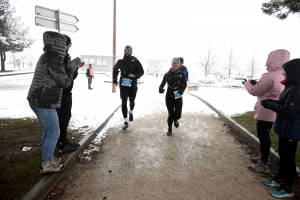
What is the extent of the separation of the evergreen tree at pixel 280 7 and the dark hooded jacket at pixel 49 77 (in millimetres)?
5849

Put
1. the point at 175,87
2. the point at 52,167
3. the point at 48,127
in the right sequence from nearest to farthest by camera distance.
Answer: the point at 48,127 < the point at 52,167 < the point at 175,87

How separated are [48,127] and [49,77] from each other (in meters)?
0.75

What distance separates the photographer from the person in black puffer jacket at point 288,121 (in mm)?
2500

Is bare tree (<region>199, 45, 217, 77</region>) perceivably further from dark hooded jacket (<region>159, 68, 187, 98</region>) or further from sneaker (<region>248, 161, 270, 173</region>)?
sneaker (<region>248, 161, 270, 173</region>)

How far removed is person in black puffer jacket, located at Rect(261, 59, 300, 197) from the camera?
2500 mm

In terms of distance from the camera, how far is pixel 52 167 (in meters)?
3.02

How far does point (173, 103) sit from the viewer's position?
534 centimetres

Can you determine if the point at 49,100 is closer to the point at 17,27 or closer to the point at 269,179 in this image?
the point at 269,179

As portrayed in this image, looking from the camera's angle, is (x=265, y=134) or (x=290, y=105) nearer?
(x=290, y=105)

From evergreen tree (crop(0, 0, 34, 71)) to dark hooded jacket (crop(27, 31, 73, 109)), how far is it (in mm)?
34124

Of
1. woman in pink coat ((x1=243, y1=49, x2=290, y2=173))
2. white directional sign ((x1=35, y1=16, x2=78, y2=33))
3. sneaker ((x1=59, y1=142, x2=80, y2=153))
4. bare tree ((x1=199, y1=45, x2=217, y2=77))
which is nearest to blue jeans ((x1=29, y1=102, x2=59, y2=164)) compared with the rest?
sneaker ((x1=59, y1=142, x2=80, y2=153))

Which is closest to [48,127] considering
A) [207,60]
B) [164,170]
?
[164,170]

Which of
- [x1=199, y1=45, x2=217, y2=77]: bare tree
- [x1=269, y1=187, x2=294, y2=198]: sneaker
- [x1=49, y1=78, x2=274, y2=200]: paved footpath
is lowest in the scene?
[x1=49, y1=78, x2=274, y2=200]: paved footpath

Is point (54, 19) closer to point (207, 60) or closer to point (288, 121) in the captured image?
point (288, 121)
